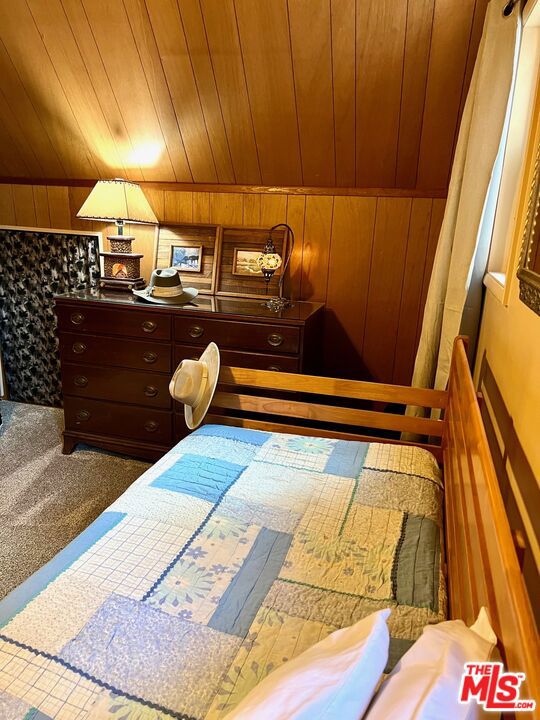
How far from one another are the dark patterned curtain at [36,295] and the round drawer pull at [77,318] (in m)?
0.58

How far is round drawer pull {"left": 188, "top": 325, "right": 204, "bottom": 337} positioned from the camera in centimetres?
241

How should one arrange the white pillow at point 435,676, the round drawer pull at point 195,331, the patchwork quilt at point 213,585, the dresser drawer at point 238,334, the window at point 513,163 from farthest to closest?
the round drawer pull at point 195,331 → the dresser drawer at point 238,334 → the window at point 513,163 → the patchwork quilt at point 213,585 → the white pillow at point 435,676

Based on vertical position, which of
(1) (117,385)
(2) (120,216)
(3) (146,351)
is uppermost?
(2) (120,216)

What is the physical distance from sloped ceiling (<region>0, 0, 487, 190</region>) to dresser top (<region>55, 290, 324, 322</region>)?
68 centimetres

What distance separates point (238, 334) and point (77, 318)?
0.89 meters

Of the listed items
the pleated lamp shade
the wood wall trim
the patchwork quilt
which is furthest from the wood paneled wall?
the patchwork quilt

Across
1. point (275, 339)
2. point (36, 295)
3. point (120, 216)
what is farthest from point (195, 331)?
→ point (36, 295)

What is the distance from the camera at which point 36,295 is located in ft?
10.7

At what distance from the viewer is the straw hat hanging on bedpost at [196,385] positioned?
5.80 feet

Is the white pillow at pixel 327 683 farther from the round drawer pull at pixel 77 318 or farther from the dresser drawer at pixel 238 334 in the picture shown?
the round drawer pull at pixel 77 318

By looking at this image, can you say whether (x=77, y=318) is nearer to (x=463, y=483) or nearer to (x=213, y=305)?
(x=213, y=305)

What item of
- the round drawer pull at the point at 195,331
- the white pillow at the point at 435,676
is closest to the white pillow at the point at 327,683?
the white pillow at the point at 435,676

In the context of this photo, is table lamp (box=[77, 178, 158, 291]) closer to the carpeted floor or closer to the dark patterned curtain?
the dark patterned curtain

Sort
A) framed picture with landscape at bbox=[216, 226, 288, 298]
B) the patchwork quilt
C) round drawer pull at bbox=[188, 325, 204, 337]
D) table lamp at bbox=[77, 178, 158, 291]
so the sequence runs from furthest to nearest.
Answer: framed picture with landscape at bbox=[216, 226, 288, 298] → table lamp at bbox=[77, 178, 158, 291] → round drawer pull at bbox=[188, 325, 204, 337] → the patchwork quilt
